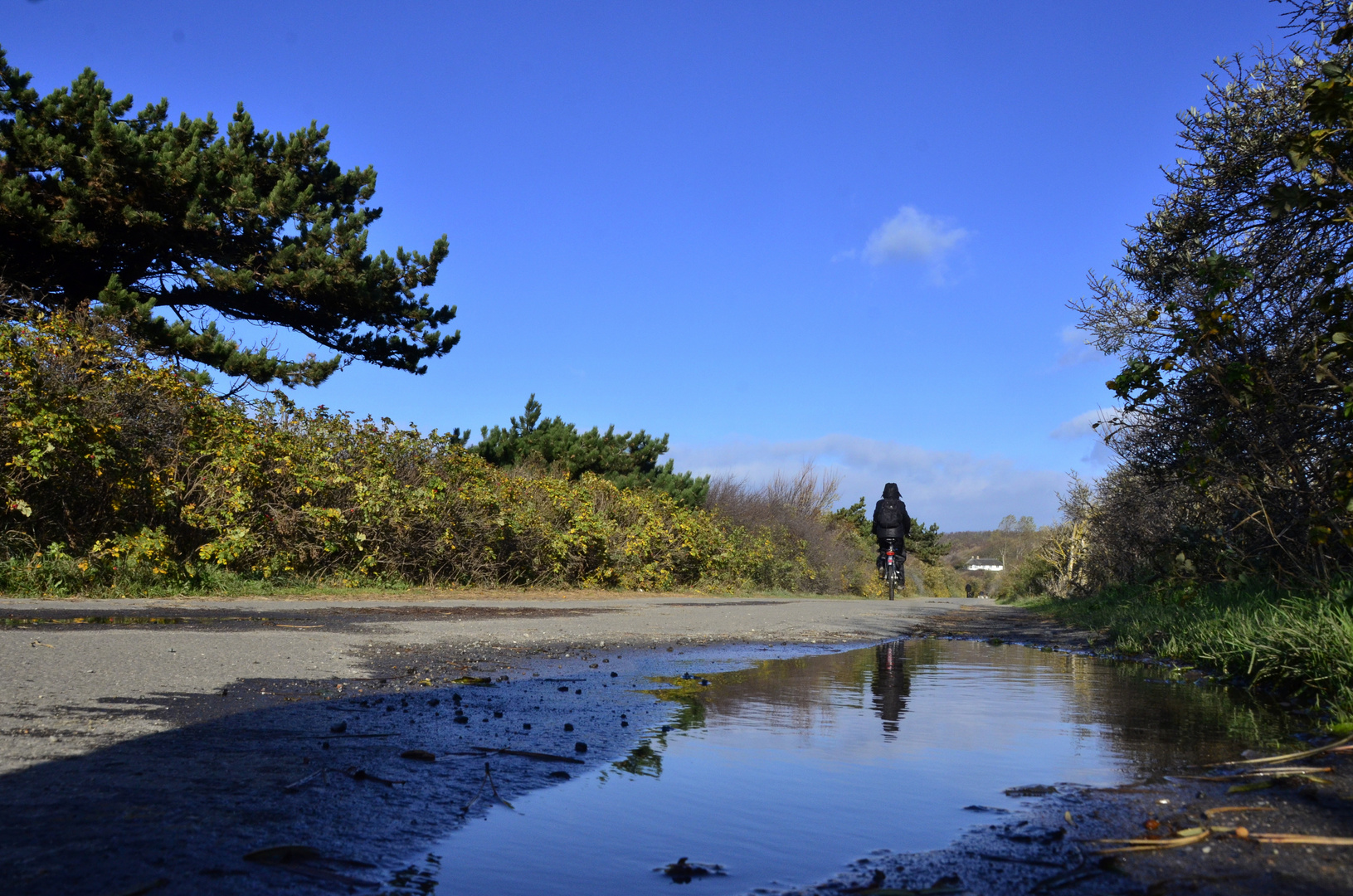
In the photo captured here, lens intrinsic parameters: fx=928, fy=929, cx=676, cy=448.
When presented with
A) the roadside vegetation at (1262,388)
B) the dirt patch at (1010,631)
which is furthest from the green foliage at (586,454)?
the roadside vegetation at (1262,388)

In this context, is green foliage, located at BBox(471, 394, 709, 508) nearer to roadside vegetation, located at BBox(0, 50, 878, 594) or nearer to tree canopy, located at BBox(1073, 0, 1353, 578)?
roadside vegetation, located at BBox(0, 50, 878, 594)

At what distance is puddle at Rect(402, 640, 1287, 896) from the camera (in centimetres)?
243

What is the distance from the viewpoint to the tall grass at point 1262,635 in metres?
4.79

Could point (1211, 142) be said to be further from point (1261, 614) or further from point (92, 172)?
point (92, 172)

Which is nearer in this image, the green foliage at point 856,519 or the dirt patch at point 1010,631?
the dirt patch at point 1010,631

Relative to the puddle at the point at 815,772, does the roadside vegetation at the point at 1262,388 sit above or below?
above

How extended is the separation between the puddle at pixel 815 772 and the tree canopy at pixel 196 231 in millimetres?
13607

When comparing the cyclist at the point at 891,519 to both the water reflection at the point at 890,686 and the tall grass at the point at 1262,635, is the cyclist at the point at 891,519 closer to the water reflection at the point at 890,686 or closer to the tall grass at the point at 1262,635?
the tall grass at the point at 1262,635

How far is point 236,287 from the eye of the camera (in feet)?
58.2

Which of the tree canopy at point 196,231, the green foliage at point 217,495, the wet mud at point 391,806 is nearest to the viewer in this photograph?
the wet mud at point 391,806

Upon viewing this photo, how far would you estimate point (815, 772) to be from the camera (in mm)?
3490

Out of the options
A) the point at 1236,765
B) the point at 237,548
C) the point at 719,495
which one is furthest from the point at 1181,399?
the point at 719,495

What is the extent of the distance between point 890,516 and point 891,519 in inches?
3.3

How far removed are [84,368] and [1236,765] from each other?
11.6 metres
